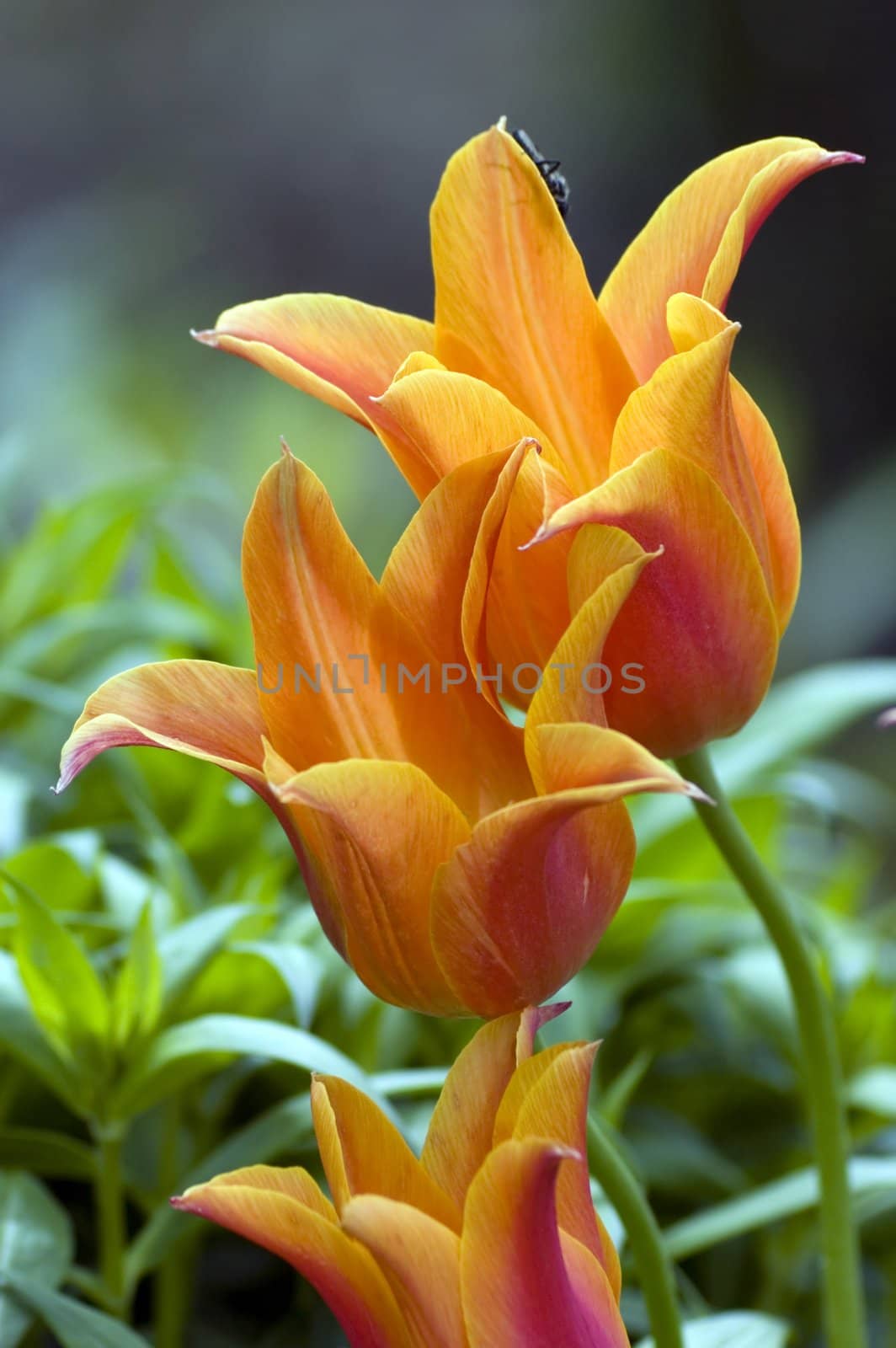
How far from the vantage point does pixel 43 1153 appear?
1.29 feet

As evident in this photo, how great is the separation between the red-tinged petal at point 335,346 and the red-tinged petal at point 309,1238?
0.14 m

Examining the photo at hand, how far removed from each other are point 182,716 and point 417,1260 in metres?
0.10

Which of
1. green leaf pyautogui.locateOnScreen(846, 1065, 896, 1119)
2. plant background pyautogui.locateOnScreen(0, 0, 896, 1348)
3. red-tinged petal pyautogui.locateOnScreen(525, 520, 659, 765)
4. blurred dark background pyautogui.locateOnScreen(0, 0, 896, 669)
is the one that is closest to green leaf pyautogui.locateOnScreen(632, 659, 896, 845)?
plant background pyautogui.locateOnScreen(0, 0, 896, 1348)

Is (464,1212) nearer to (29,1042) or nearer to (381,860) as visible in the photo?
(381,860)

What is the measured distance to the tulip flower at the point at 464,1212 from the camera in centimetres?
22

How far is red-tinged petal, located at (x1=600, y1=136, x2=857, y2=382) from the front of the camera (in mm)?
267

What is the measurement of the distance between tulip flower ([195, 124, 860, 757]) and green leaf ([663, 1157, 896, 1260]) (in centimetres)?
19

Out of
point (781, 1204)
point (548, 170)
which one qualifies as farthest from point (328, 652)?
point (781, 1204)

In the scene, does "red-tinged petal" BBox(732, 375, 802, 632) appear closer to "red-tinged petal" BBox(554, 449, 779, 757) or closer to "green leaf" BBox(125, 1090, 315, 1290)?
"red-tinged petal" BBox(554, 449, 779, 757)

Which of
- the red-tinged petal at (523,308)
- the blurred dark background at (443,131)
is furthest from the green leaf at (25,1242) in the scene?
the blurred dark background at (443,131)

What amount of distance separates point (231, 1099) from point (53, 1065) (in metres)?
0.08

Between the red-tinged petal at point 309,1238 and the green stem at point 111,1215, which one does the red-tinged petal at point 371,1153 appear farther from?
the green stem at point 111,1215

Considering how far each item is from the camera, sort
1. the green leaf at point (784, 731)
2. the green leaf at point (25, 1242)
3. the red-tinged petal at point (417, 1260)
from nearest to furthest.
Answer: the red-tinged petal at point (417, 1260), the green leaf at point (25, 1242), the green leaf at point (784, 731)

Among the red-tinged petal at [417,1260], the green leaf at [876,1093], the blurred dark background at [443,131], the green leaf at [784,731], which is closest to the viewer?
the red-tinged petal at [417,1260]
